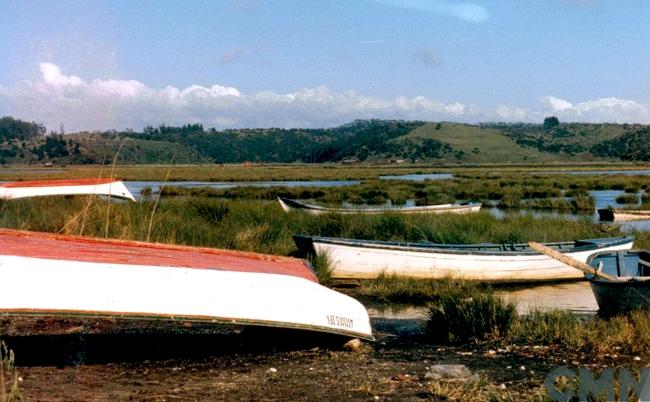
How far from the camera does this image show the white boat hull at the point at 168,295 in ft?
23.9

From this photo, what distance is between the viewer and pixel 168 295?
25.4 ft

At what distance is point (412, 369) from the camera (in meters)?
8.02

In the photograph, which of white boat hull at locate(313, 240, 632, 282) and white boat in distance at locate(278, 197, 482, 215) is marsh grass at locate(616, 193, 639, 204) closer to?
white boat in distance at locate(278, 197, 482, 215)

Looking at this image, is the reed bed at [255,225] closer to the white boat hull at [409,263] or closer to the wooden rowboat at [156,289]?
the white boat hull at [409,263]

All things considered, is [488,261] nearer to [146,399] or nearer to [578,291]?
[578,291]

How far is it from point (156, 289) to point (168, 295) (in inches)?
5.1

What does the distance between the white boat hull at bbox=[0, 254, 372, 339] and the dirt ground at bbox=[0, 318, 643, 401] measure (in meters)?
0.49

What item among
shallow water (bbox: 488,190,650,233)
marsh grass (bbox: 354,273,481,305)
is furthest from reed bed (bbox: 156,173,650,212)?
marsh grass (bbox: 354,273,481,305)

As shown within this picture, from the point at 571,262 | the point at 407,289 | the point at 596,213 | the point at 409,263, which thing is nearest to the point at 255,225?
the point at 409,263

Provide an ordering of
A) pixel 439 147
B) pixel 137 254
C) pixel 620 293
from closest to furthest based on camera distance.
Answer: pixel 137 254 → pixel 620 293 → pixel 439 147

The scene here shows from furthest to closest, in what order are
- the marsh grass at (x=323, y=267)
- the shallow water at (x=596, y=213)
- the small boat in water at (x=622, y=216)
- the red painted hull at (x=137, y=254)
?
the small boat in water at (x=622, y=216) → the shallow water at (x=596, y=213) → the marsh grass at (x=323, y=267) → the red painted hull at (x=137, y=254)

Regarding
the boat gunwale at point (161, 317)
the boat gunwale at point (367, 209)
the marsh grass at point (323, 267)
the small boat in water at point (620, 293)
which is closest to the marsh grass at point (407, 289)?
the marsh grass at point (323, 267)

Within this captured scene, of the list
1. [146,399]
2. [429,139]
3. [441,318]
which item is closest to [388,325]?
[441,318]

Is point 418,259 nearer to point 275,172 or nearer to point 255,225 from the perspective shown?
point 255,225
